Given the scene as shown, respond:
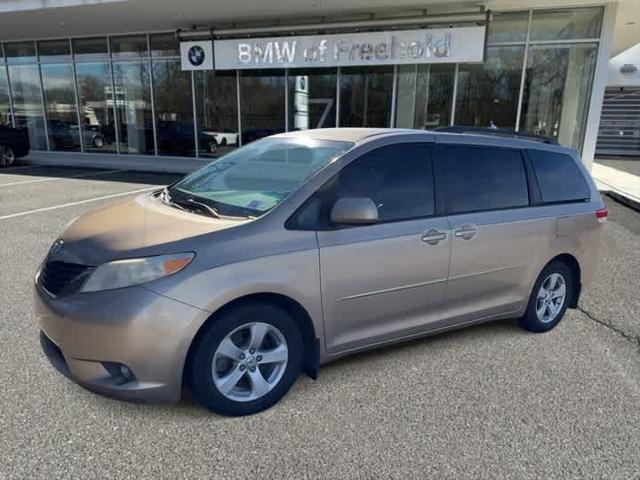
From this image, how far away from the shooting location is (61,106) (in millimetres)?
16266

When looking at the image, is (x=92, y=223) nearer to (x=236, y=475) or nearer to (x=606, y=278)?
(x=236, y=475)

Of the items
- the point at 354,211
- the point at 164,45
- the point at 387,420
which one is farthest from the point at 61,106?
the point at 387,420

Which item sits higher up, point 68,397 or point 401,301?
point 401,301

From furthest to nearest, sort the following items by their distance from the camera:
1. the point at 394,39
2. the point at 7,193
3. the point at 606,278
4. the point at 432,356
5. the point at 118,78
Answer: the point at 118,78, the point at 394,39, the point at 7,193, the point at 606,278, the point at 432,356

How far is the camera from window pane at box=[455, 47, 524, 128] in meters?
11.4

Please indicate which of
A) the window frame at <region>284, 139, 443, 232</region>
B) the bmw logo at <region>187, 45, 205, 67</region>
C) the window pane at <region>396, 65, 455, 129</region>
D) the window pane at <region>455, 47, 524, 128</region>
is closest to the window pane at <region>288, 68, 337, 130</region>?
the window pane at <region>396, 65, 455, 129</region>

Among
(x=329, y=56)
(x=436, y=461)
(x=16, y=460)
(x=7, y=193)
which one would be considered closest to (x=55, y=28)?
(x=7, y=193)

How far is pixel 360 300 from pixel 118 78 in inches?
603

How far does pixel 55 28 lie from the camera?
45.8 feet

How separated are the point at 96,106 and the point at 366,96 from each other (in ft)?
31.6

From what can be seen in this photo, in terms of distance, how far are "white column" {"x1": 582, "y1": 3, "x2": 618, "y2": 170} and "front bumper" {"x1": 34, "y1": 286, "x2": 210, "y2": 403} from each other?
1151 centimetres

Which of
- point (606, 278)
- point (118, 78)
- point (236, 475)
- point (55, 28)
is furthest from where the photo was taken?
point (118, 78)

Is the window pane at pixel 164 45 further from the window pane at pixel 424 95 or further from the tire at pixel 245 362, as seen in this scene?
the tire at pixel 245 362

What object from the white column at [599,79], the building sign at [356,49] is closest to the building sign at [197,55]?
the building sign at [356,49]
